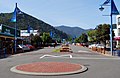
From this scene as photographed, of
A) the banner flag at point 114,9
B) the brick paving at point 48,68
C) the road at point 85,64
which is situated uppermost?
the banner flag at point 114,9

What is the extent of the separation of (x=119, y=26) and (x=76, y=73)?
194 feet

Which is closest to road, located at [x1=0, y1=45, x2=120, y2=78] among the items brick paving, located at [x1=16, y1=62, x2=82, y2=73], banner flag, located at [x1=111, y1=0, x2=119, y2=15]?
brick paving, located at [x1=16, y1=62, x2=82, y2=73]

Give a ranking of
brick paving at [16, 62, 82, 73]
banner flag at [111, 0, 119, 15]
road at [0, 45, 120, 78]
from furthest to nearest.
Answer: banner flag at [111, 0, 119, 15]
brick paving at [16, 62, 82, 73]
road at [0, 45, 120, 78]

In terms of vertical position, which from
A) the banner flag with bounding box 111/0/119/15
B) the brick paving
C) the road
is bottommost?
the road

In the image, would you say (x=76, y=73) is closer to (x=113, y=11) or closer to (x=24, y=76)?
(x=24, y=76)

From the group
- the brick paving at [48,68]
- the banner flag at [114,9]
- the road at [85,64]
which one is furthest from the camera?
the banner flag at [114,9]

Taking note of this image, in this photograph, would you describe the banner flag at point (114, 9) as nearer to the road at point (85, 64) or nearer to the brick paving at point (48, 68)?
the road at point (85, 64)

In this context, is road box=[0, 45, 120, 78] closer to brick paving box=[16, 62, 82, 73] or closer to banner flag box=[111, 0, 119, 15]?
brick paving box=[16, 62, 82, 73]

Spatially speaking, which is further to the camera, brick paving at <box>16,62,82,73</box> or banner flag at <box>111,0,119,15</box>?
banner flag at <box>111,0,119,15</box>

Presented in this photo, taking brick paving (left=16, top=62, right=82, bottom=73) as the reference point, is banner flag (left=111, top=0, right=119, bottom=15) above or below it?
above

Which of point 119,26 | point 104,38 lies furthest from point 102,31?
point 119,26

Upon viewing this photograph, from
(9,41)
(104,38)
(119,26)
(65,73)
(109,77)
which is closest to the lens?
(109,77)

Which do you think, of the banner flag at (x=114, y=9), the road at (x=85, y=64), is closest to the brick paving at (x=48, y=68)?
the road at (x=85, y=64)

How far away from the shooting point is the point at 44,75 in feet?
42.6
